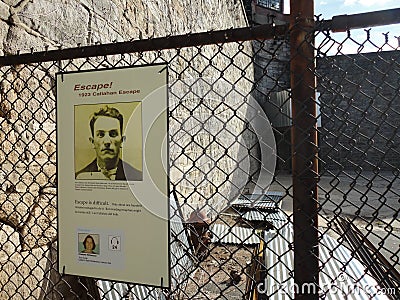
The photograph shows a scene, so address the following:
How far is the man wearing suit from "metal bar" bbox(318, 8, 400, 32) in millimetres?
671

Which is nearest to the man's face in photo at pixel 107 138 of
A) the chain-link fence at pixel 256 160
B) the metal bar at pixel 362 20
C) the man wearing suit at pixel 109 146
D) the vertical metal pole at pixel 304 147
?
the man wearing suit at pixel 109 146

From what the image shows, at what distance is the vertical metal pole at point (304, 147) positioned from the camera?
94cm

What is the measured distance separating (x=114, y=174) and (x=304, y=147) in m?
0.59

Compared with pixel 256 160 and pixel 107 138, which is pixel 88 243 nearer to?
pixel 107 138

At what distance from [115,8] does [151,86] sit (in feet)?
4.28

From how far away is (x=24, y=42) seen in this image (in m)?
1.37

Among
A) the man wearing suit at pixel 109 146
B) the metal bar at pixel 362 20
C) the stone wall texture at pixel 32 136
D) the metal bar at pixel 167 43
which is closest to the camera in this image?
the metal bar at pixel 362 20

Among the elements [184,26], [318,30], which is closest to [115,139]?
[318,30]

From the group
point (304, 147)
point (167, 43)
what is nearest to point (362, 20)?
point (304, 147)

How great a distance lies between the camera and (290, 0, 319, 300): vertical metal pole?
94cm

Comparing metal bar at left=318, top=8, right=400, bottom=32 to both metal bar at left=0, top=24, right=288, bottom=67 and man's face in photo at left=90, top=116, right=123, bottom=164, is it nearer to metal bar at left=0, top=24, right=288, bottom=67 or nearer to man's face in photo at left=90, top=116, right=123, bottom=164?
metal bar at left=0, top=24, right=288, bottom=67

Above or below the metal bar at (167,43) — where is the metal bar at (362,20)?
below

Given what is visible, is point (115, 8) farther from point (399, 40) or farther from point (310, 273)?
point (310, 273)

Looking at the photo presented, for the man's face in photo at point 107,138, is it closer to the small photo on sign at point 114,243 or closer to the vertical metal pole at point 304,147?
the small photo on sign at point 114,243
